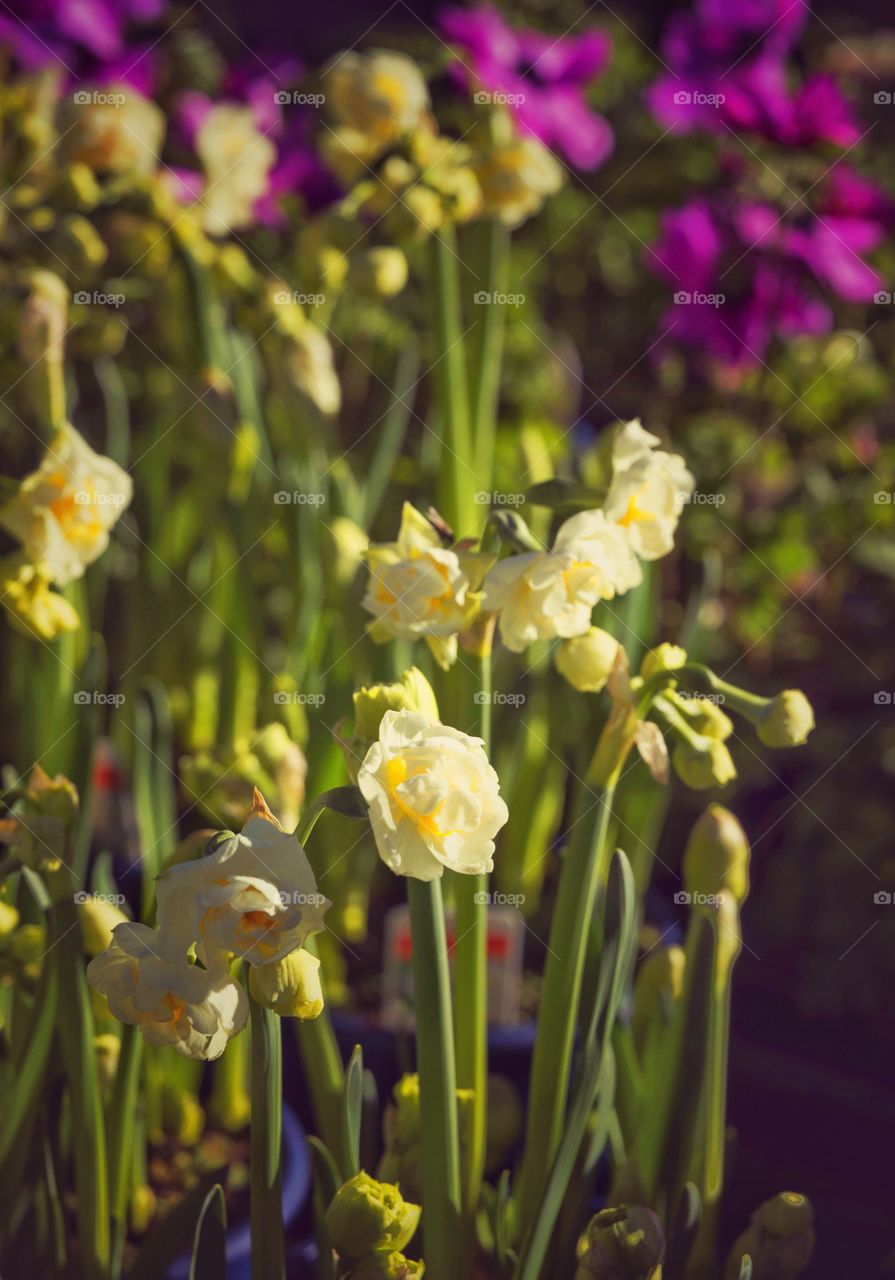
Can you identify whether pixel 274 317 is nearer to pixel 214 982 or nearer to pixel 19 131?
pixel 19 131

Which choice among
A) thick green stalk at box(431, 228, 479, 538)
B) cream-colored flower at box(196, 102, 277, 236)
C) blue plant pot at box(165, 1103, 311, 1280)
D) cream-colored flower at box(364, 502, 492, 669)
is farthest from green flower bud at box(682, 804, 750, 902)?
cream-colored flower at box(196, 102, 277, 236)

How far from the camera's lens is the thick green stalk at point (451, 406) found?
0.94 m

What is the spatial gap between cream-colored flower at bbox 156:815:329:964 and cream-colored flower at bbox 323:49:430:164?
0.60m

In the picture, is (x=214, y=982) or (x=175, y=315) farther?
(x=175, y=315)

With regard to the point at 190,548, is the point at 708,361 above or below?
above

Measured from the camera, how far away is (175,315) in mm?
1037

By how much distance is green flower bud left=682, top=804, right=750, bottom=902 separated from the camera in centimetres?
Answer: 60

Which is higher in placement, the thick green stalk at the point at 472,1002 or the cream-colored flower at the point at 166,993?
the cream-colored flower at the point at 166,993

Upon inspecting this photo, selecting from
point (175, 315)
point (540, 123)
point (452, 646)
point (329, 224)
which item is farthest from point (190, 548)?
point (452, 646)

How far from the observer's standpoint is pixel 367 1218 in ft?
1.67

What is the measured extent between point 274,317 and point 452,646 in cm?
47

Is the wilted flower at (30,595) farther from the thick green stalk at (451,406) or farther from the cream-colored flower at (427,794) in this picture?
the thick green stalk at (451,406)

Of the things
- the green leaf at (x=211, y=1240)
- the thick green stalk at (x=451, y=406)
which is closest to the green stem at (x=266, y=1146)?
the green leaf at (x=211, y=1240)

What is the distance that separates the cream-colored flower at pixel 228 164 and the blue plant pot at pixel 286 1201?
0.65 m
